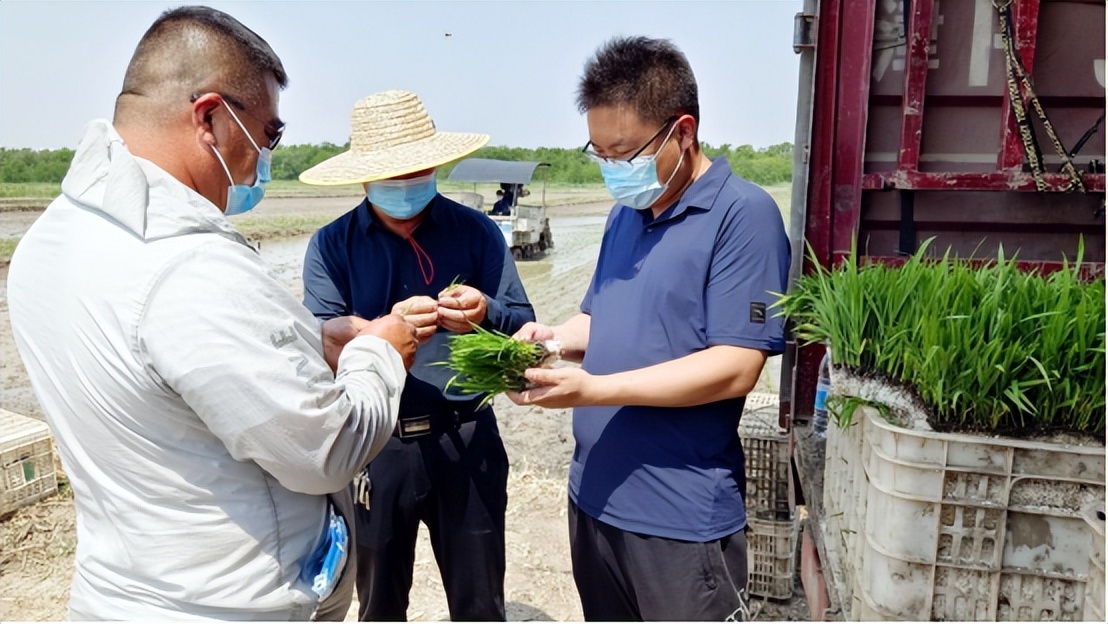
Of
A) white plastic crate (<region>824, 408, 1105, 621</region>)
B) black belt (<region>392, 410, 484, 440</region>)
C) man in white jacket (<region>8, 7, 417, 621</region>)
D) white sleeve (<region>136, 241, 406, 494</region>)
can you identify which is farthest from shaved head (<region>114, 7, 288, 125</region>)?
white plastic crate (<region>824, 408, 1105, 621</region>)

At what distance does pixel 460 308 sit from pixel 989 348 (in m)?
1.62

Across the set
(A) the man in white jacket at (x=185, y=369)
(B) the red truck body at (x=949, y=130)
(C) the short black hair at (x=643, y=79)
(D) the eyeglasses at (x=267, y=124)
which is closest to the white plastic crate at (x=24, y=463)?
(A) the man in white jacket at (x=185, y=369)

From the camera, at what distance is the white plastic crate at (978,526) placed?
1763 millimetres

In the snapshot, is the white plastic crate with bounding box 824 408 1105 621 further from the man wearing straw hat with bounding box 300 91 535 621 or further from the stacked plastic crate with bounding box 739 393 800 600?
the stacked plastic crate with bounding box 739 393 800 600

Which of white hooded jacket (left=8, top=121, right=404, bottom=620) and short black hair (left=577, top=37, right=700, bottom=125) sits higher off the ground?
short black hair (left=577, top=37, right=700, bottom=125)

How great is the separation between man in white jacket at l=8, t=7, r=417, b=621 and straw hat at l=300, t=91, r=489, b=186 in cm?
107

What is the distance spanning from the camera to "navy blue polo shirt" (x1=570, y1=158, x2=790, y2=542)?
2.21 m

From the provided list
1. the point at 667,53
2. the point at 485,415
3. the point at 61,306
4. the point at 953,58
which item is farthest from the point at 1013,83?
the point at 61,306

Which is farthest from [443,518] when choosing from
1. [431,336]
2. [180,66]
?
[180,66]

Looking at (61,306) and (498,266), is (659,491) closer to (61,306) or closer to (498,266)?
(498,266)

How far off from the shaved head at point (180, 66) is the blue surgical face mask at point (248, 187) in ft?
0.33

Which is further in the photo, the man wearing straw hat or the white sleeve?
the man wearing straw hat

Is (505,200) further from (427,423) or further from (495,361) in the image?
(495,361)

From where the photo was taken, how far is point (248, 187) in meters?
1.95
